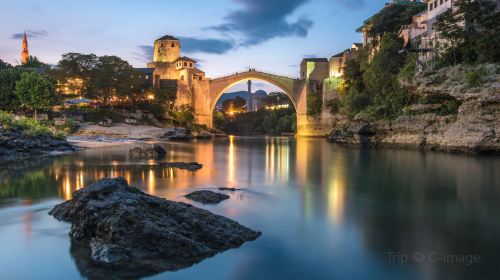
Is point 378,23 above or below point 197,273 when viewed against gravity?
above

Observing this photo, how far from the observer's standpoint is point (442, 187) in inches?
460

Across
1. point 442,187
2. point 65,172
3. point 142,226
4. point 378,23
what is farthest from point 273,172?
point 378,23

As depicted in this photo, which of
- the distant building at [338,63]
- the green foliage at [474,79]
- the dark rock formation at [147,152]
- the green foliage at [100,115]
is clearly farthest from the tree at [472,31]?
the green foliage at [100,115]

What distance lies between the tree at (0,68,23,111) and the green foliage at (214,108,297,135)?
139 feet

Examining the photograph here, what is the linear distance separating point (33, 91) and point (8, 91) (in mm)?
2831

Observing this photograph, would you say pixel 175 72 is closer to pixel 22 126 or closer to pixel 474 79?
pixel 22 126

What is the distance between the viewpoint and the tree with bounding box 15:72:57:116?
37594 millimetres

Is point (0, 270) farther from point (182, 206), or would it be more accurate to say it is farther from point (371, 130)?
point (371, 130)

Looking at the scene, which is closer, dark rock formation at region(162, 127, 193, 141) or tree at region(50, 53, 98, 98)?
dark rock formation at region(162, 127, 193, 141)

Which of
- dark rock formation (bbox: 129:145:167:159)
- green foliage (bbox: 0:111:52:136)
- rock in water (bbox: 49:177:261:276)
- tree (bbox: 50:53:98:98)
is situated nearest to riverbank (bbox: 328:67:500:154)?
dark rock formation (bbox: 129:145:167:159)

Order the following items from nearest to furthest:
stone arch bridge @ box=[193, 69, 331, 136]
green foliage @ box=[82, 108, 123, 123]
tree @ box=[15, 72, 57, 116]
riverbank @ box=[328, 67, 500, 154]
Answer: riverbank @ box=[328, 67, 500, 154], tree @ box=[15, 72, 57, 116], green foliage @ box=[82, 108, 123, 123], stone arch bridge @ box=[193, 69, 331, 136]

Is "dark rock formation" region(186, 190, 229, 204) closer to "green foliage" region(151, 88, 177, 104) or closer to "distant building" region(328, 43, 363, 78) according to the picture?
"green foliage" region(151, 88, 177, 104)

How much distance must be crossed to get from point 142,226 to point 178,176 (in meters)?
7.83

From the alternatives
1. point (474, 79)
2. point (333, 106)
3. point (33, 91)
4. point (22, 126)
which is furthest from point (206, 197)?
point (333, 106)
